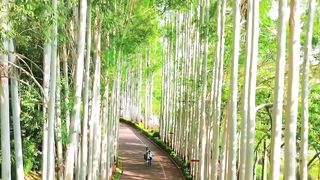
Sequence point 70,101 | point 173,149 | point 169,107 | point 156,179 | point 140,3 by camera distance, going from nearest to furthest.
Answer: point 70,101, point 140,3, point 156,179, point 173,149, point 169,107

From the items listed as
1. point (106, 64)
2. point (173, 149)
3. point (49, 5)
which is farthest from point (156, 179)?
point (49, 5)

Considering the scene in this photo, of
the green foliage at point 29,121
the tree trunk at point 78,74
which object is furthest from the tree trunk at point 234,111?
the green foliage at point 29,121

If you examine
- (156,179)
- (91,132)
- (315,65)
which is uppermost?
(315,65)

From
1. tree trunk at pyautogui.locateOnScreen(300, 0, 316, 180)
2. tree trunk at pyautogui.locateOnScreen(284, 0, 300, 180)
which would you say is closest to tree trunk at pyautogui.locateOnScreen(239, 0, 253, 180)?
tree trunk at pyautogui.locateOnScreen(300, 0, 316, 180)

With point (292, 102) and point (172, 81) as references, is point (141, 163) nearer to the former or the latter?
point (172, 81)

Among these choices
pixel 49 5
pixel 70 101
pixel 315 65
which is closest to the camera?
pixel 49 5

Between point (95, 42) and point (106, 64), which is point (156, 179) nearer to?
point (106, 64)

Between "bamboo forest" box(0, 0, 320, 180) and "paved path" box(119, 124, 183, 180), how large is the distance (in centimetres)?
10

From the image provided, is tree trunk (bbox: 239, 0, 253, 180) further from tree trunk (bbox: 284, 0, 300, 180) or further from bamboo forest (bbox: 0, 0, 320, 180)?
tree trunk (bbox: 284, 0, 300, 180)

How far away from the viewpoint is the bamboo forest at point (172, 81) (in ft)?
26.3

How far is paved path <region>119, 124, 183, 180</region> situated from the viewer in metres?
23.1

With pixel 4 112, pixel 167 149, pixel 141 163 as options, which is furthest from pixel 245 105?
pixel 167 149

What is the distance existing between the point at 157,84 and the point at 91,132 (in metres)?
33.3

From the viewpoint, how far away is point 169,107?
3222 cm
